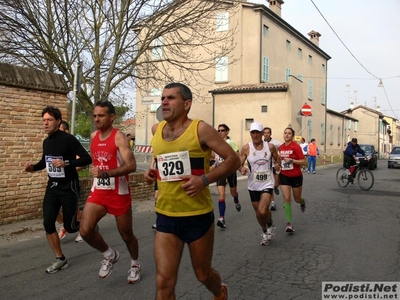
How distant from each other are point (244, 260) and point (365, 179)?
33.1 feet

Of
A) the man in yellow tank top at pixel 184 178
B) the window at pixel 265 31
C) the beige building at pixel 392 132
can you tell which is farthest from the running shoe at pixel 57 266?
the beige building at pixel 392 132

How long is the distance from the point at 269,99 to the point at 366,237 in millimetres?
22189

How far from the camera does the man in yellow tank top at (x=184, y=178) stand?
3244mm

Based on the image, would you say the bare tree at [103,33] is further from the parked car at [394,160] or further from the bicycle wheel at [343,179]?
the parked car at [394,160]

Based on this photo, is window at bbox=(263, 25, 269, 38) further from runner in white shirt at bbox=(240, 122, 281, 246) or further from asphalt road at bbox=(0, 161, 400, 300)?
runner in white shirt at bbox=(240, 122, 281, 246)

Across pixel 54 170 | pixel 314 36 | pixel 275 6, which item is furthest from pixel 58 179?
pixel 314 36

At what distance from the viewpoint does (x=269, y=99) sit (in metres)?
28.6

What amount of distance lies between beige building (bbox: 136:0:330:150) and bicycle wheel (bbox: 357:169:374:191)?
494 inches

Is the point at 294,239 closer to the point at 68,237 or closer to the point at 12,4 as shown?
the point at 68,237

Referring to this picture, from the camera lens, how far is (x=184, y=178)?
3.19 m

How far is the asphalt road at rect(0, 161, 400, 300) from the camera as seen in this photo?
174 inches

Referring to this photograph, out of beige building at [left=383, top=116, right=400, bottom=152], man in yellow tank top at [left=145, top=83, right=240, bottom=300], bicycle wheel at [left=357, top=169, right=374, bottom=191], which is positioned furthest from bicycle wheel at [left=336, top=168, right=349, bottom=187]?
beige building at [left=383, top=116, right=400, bottom=152]

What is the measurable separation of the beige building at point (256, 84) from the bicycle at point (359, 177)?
1185cm

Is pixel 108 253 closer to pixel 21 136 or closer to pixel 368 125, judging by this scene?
pixel 21 136
